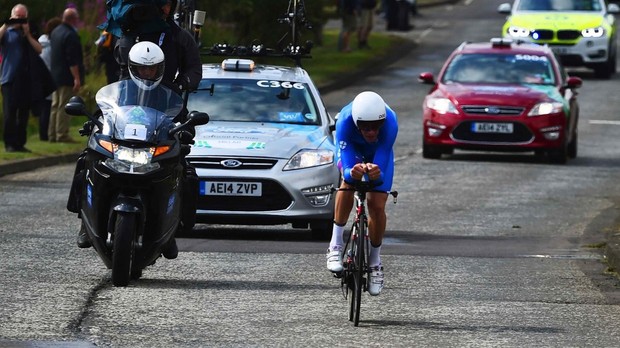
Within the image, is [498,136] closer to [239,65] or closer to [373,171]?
[239,65]

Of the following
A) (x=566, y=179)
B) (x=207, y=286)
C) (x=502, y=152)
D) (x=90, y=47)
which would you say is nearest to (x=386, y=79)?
(x=90, y=47)

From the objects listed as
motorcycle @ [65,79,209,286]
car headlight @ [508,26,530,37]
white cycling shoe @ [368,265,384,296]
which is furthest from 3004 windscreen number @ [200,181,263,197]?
car headlight @ [508,26,530,37]

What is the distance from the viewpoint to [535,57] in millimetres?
25281

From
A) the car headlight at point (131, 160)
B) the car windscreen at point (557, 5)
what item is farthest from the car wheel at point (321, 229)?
the car windscreen at point (557, 5)

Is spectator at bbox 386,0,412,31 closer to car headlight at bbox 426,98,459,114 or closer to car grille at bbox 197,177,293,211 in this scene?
car headlight at bbox 426,98,459,114

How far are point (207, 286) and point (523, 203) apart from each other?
823cm

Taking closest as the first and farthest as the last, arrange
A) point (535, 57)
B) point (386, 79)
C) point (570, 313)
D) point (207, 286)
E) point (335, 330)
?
point (335, 330) → point (570, 313) → point (207, 286) → point (535, 57) → point (386, 79)

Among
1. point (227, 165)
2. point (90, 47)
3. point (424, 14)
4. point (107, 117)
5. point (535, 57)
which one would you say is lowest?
point (424, 14)

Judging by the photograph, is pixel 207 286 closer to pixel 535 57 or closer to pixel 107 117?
pixel 107 117

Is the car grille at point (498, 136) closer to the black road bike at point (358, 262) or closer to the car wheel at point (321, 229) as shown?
the car wheel at point (321, 229)

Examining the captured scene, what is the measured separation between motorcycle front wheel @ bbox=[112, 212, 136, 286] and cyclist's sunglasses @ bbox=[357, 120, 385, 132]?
1624mm

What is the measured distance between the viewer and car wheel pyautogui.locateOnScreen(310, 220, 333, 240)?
1519 centimetres

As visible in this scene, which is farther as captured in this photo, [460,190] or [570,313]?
[460,190]

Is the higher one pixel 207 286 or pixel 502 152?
pixel 207 286
